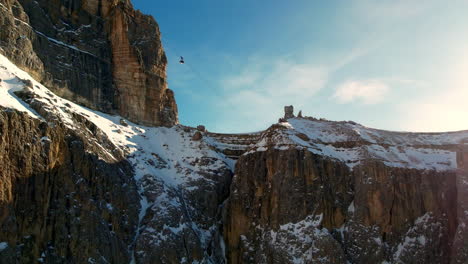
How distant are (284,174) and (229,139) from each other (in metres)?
20.0

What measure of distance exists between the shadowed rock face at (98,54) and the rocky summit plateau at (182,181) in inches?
12.0

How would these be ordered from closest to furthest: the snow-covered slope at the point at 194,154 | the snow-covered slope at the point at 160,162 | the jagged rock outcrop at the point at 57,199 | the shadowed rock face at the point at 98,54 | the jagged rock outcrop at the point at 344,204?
the jagged rock outcrop at the point at 57,199 < the snow-covered slope at the point at 160,162 < the snow-covered slope at the point at 194,154 < the jagged rock outcrop at the point at 344,204 < the shadowed rock face at the point at 98,54

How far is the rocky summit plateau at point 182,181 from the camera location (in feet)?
160

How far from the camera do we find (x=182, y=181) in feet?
222

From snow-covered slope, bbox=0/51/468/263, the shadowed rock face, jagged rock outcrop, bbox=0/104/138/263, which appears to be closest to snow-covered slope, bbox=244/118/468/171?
snow-covered slope, bbox=0/51/468/263

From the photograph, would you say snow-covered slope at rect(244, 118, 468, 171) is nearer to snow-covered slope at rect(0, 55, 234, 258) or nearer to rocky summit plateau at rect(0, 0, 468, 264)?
rocky summit plateau at rect(0, 0, 468, 264)

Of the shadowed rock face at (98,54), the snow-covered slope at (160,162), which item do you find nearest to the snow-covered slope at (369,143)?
the snow-covered slope at (160,162)

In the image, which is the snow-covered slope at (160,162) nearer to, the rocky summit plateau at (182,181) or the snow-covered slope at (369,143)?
the rocky summit plateau at (182,181)

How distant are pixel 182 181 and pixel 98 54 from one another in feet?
101

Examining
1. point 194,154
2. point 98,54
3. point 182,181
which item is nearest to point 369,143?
point 194,154

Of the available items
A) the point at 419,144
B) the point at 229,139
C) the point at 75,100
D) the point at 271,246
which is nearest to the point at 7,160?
the point at 75,100

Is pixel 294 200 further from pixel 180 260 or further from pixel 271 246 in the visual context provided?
pixel 180 260

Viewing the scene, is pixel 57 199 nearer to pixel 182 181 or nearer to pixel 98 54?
pixel 182 181

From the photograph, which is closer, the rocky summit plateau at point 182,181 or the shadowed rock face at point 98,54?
the rocky summit plateau at point 182,181
